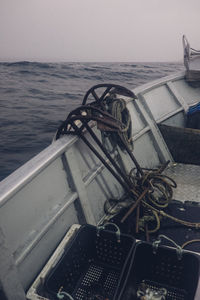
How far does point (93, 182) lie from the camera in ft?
11.7

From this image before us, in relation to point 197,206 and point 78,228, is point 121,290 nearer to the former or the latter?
point 78,228

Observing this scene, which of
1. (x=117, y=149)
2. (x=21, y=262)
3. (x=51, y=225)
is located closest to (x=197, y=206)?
(x=117, y=149)

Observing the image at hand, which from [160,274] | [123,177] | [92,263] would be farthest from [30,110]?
→ [160,274]

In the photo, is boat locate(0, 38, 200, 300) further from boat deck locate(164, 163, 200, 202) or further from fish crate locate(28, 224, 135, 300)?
fish crate locate(28, 224, 135, 300)

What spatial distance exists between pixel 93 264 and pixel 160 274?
770mm

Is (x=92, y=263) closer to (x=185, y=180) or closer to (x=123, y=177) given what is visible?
(x=123, y=177)

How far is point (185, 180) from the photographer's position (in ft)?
15.8

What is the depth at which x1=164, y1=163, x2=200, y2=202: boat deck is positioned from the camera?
438cm

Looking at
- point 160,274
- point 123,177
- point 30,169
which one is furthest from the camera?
point 123,177

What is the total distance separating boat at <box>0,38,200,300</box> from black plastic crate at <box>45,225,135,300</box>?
14 centimetres

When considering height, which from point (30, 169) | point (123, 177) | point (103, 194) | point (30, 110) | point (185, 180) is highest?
point (30, 169)

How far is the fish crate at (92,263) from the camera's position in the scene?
260 centimetres

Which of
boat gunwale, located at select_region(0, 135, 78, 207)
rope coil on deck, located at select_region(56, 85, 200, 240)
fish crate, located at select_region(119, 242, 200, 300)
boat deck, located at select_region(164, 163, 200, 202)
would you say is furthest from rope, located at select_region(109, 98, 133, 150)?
fish crate, located at select_region(119, 242, 200, 300)

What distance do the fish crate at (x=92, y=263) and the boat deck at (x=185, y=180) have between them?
6.13ft
